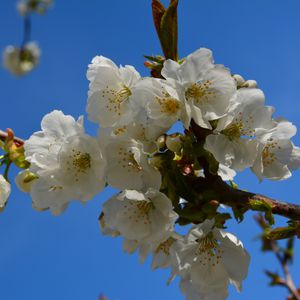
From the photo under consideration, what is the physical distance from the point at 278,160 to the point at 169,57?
453mm

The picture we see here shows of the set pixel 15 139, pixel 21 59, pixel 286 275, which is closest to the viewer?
pixel 15 139

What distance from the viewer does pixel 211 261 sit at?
140 cm

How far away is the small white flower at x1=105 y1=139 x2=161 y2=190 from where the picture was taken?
4.13ft

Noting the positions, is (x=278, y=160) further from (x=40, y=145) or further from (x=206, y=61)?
(x=40, y=145)

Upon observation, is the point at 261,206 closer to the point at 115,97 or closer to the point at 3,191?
the point at 115,97

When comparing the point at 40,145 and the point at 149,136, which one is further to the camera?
the point at 40,145

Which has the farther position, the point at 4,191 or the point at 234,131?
the point at 4,191

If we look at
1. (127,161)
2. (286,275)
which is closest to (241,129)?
(127,161)

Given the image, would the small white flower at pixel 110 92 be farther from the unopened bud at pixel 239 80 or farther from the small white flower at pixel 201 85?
the unopened bud at pixel 239 80

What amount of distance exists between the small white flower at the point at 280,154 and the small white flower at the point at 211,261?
0.23m

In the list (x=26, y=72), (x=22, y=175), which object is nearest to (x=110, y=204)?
(x=22, y=175)

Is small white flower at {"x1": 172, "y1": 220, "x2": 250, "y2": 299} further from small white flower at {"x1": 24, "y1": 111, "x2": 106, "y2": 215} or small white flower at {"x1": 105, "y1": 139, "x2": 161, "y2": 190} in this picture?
small white flower at {"x1": 24, "y1": 111, "x2": 106, "y2": 215}

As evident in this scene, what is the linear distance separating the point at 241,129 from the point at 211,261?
1.30ft

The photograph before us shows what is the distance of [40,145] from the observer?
142cm
